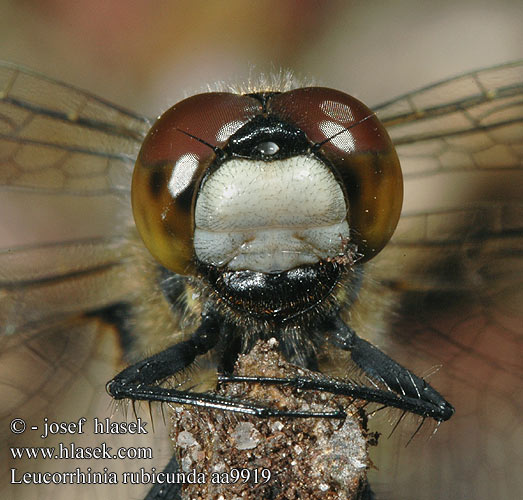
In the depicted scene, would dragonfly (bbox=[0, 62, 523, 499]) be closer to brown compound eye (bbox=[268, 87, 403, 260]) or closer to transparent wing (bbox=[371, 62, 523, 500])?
transparent wing (bbox=[371, 62, 523, 500])

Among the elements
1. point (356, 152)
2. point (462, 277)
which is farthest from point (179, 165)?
point (462, 277)

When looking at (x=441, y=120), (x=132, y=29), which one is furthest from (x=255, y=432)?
(x=132, y=29)

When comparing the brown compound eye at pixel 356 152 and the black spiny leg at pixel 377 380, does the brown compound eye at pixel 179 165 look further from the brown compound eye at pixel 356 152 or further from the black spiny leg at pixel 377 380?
the black spiny leg at pixel 377 380

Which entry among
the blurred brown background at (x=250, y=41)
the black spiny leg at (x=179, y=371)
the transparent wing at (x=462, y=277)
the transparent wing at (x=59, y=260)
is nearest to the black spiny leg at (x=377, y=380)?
the black spiny leg at (x=179, y=371)

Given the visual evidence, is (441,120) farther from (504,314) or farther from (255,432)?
(255,432)

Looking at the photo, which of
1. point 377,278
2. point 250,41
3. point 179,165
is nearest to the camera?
point 179,165

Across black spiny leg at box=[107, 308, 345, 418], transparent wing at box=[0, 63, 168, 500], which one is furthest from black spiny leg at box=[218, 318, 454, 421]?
transparent wing at box=[0, 63, 168, 500]

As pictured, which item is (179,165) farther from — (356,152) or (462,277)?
(462,277)
